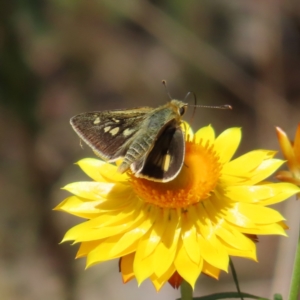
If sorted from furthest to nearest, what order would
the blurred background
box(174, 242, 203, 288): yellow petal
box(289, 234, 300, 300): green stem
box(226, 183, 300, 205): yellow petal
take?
the blurred background → box(226, 183, 300, 205): yellow petal → box(289, 234, 300, 300): green stem → box(174, 242, 203, 288): yellow petal

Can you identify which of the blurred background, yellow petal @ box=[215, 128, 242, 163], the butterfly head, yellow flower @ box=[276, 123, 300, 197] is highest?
yellow flower @ box=[276, 123, 300, 197]

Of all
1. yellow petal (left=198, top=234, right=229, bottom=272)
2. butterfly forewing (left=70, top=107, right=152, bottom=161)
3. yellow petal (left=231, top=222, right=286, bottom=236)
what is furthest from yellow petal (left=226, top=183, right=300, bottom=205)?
butterfly forewing (left=70, top=107, right=152, bottom=161)

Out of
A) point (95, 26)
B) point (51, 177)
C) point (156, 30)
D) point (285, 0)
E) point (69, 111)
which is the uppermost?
point (285, 0)

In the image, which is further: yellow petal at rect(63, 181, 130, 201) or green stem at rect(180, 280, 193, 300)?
yellow petal at rect(63, 181, 130, 201)

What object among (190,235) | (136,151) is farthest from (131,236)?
(136,151)

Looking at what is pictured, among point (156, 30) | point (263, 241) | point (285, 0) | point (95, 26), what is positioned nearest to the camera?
point (263, 241)

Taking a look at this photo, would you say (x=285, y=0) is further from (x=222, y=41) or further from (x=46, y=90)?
(x=46, y=90)

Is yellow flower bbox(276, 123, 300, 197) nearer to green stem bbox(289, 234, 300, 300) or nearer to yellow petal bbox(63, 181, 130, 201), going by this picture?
green stem bbox(289, 234, 300, 300)

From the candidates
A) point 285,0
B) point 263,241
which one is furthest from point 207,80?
point 263,241
